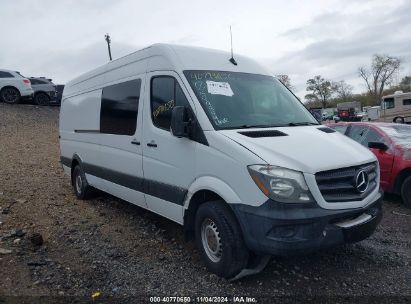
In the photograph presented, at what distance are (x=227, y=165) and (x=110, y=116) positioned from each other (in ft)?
9.31

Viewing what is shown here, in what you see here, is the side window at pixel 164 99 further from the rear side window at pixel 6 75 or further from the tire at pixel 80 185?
the rear side window at pixel 6 75

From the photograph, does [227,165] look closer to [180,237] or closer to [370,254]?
[180,237]

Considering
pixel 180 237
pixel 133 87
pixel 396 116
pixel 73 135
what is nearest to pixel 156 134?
pixel 133 87

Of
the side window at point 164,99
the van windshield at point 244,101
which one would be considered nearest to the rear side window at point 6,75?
the side window at point 164,99

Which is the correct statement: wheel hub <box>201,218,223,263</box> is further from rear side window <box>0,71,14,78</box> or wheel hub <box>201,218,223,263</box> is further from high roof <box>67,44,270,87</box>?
rear side window <box>0,71,14,78</box>

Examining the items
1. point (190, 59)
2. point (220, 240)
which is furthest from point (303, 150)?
point (190, 59)

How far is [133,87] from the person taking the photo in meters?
5.21

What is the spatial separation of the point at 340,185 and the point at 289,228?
677mm

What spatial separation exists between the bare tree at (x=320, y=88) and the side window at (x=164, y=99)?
88.0 metres

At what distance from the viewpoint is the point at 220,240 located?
3779 millimetres

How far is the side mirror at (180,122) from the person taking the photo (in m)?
3.92

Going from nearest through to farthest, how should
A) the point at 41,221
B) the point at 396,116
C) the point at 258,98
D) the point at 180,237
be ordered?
the point at 258,98
the point at 180,237
the point at 41,221
the point at 396,116

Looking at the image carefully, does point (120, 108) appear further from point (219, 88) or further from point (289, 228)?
point (289, 228)

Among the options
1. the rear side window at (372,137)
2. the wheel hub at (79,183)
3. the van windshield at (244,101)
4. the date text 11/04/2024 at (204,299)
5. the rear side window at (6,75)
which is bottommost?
the date text 11/04/2024 at (204,299)
